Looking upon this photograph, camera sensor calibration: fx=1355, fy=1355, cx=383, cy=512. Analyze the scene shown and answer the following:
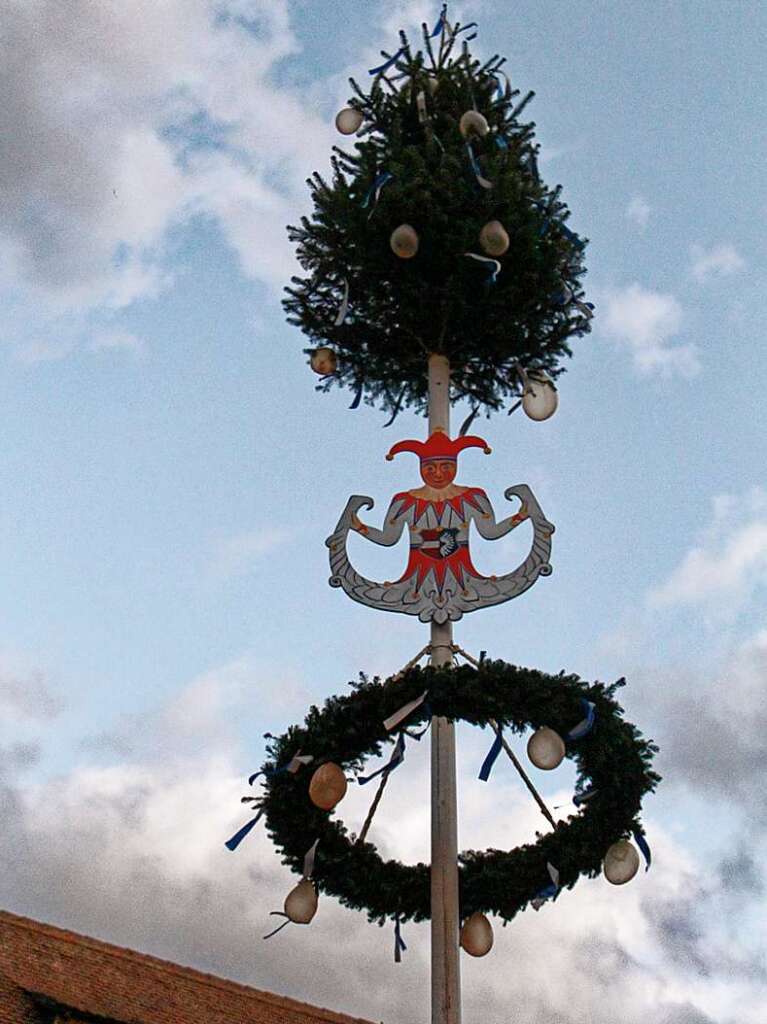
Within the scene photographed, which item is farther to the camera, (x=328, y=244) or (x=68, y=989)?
(x=68, y=989)

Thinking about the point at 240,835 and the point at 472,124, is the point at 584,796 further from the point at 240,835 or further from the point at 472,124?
the point at 472,124

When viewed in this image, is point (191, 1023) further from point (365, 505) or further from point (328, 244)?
point (328, 244)

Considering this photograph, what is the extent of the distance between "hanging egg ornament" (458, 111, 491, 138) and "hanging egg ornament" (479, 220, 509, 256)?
1.15 metres

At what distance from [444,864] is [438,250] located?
5734 millimetres

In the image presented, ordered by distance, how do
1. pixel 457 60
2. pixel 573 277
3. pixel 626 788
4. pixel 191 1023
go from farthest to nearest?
pixel 191 1023 → pixel 457 60 → pixel 573 277 → pixel 626 788

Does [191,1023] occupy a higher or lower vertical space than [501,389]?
lower

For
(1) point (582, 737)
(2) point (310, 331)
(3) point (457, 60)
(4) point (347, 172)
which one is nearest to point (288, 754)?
(1) point (582, 737)

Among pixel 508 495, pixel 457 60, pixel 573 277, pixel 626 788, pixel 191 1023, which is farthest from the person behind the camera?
pixel 191 1023

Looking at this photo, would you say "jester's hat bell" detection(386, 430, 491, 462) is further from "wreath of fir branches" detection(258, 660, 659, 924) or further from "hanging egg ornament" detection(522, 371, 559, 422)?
"wreath of fir branches" detection(258, 660, 659, 924)

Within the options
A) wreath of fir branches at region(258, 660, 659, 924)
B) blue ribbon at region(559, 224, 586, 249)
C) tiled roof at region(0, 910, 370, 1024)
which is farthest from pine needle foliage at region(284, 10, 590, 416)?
tiled roof at region(0, 910, 370, 1024)

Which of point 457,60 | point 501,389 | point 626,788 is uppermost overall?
point 457,60

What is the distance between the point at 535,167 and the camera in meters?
14.0

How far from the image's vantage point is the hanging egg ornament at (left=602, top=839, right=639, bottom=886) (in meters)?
10.6

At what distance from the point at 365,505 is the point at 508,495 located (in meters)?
1.36
